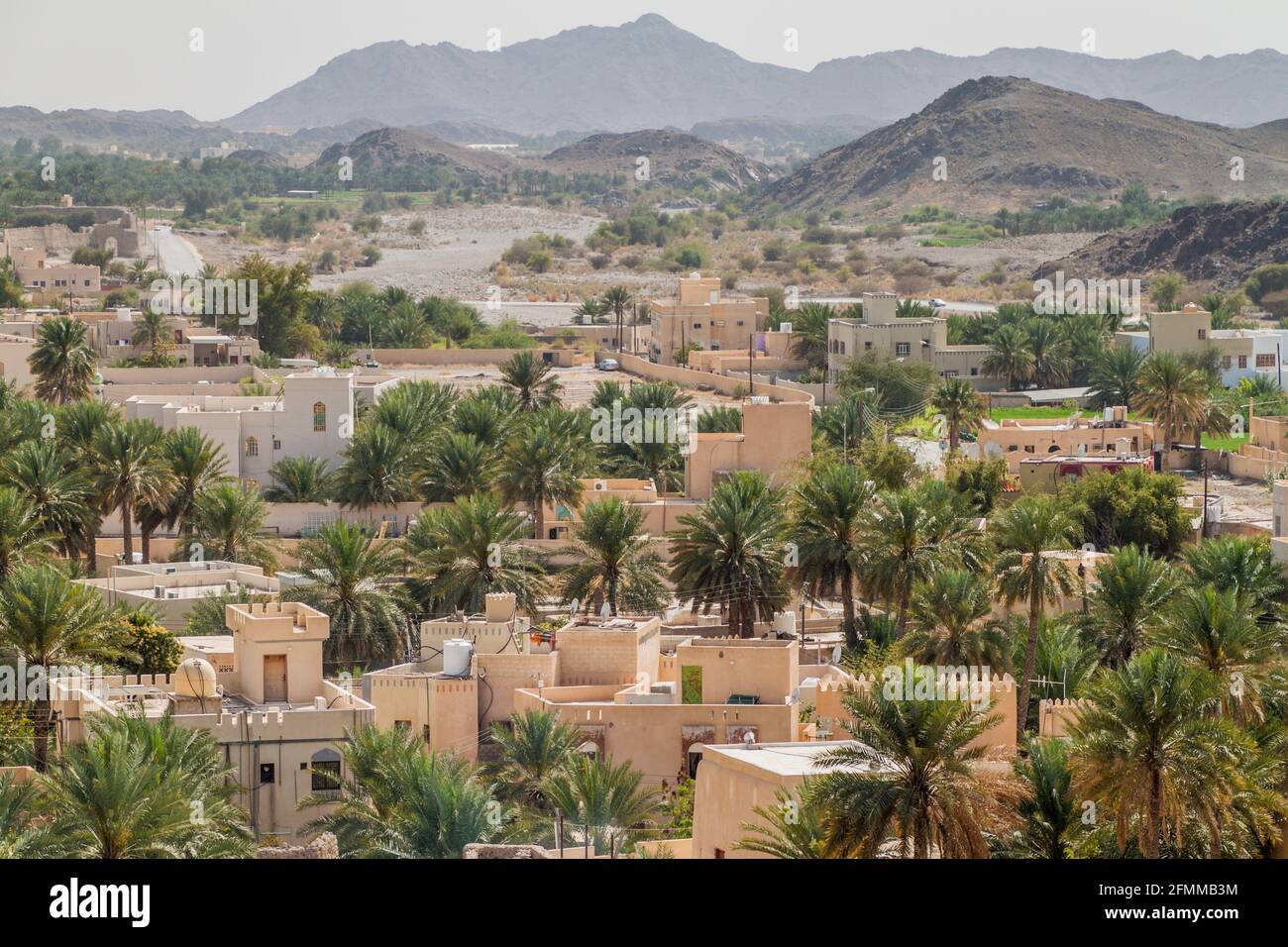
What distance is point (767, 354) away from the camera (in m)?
70.7

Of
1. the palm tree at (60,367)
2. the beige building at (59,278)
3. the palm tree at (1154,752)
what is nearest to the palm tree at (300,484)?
the palm tree at (60,367)

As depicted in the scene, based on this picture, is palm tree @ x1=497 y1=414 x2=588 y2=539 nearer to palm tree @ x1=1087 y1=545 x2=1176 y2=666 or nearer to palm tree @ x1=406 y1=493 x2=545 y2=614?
palm tree @ x1=406 y1=493 x2=545 y2=614

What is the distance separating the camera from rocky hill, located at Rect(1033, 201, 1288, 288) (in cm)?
11138

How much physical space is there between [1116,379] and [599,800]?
136 ft

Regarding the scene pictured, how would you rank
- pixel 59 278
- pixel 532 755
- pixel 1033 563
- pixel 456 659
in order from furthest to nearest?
1. pixel 59 278
2. pixel 1033 563
3. pixel 456 659
4. pixel 532 755

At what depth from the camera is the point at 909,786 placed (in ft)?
53.4

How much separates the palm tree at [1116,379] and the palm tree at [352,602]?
30947mm

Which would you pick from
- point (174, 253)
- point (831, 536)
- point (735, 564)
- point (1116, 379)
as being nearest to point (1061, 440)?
point (1116, 379)

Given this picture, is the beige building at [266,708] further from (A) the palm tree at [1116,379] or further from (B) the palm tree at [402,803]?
(A) the palm tree at [1116,379]

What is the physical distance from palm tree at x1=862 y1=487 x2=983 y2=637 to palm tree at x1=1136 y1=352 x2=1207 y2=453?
65.3 ft

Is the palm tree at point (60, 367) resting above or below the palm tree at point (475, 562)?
above

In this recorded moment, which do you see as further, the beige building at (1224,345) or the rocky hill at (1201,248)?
the rocky hill at (1201,248)

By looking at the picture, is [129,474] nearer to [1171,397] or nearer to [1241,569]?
[1241,569]

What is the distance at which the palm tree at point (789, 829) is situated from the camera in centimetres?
1599
